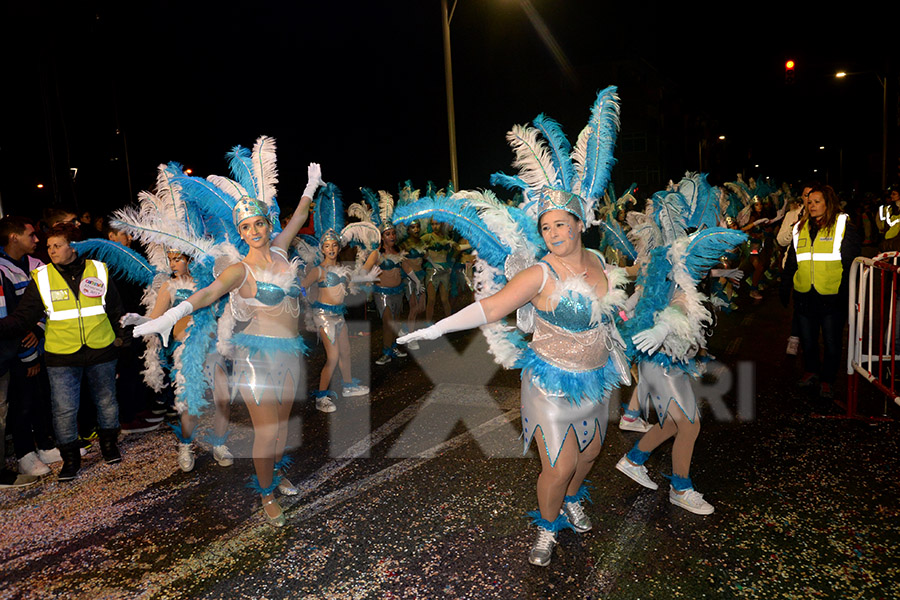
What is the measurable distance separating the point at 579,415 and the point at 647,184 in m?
42.5

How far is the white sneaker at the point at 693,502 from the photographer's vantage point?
3689 millimetres

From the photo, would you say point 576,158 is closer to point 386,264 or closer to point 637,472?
point 637,472

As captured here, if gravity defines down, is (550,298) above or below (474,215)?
below

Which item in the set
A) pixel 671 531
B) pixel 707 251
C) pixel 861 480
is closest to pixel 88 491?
pixel 671 531

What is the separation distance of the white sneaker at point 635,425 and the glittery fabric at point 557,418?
213 centimetres

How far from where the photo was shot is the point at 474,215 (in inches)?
129

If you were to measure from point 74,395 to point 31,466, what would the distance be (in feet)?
2.38

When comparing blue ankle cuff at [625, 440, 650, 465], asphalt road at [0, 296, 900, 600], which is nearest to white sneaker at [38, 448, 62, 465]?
asphalt road at [0, 296, 900, 600]

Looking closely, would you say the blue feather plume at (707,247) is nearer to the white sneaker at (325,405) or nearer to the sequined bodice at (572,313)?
the sequined bodice at (572,313)

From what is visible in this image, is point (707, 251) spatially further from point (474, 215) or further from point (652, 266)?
point (474, 215)

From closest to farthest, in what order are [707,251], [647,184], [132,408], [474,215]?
[474,215] → [707,251] → [132,408] → [647,184]

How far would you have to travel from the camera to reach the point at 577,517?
3.57 metres

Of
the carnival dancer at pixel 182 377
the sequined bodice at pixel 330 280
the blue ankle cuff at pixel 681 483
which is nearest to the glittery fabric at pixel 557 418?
the blue ankle cuff at pixel 681 483

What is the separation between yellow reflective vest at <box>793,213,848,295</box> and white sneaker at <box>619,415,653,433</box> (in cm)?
209
